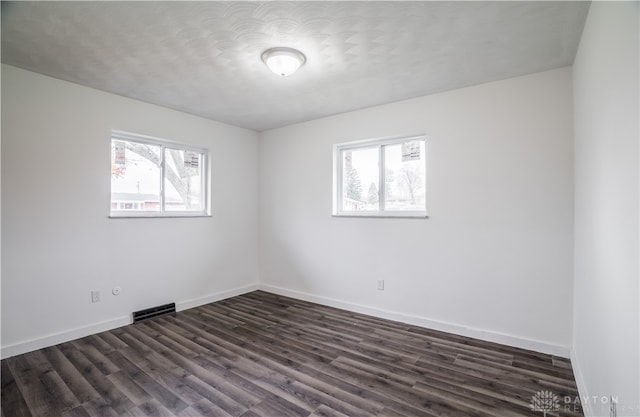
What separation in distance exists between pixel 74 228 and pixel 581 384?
455 cm

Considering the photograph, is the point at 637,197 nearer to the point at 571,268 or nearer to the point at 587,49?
the point at 587,49

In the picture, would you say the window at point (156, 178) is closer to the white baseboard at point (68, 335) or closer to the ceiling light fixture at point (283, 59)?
the white baseboard at point (68, 335)

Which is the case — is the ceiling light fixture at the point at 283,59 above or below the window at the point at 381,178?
above

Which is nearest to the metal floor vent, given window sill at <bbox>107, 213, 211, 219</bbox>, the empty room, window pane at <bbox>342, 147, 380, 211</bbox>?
the empty room

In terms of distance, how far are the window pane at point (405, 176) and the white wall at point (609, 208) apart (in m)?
1.50

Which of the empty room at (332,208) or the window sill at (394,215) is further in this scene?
the window sill at (394,215)

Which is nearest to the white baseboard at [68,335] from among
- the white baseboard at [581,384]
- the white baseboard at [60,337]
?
the white baseboard at [60,337]

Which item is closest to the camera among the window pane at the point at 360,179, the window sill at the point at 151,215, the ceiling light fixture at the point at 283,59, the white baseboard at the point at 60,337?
the ceiling light fixture at the point at 283,59

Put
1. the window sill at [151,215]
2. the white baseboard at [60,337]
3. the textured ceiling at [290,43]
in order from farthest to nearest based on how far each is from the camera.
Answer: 1. the window sill at [151,215]
2. the white baseboard at [60,337]
3. the textured ceiling at [290,43]

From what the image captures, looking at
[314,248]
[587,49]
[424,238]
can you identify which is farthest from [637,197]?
[314,248]

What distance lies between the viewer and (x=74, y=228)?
10.4 feet

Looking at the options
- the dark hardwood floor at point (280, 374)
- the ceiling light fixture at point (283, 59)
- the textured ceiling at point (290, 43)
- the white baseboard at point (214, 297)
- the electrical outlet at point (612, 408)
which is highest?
the textured ceiling at point (290, 43)

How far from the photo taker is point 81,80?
3.10m

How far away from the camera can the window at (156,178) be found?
3.62m
